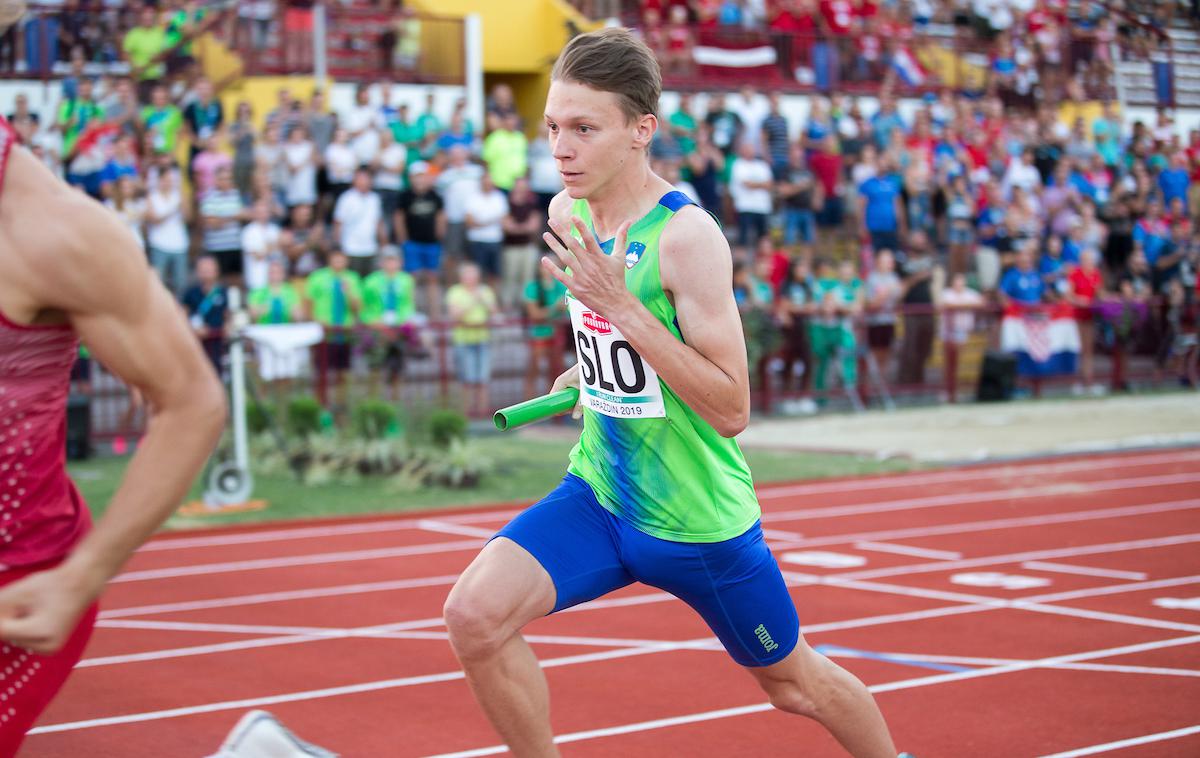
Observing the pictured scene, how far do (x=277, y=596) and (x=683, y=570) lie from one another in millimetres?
5070

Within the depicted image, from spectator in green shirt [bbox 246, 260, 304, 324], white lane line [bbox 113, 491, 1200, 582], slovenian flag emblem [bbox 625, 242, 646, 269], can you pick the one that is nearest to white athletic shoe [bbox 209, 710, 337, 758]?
slovenian flag emblem [bbox 625, 242, 646, 269]

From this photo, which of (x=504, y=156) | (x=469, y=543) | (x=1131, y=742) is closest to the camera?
(x=1131, y=742)

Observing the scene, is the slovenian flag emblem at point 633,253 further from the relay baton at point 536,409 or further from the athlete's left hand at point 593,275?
A: the relay baton at point 536,409

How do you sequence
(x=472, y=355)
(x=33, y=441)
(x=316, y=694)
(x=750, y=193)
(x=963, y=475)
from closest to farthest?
(x=33, y=441) → (x=316, y=694) → (x=963, y=475) → (x=472, y=355) → (x=750, y=193)

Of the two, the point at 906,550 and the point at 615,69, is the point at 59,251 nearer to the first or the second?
the point at 615,69

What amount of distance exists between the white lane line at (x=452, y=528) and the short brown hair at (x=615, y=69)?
6.72m

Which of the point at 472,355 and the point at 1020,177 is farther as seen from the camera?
the point at 1020,177

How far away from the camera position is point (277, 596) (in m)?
8.45

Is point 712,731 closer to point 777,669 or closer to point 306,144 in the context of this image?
point 777,669

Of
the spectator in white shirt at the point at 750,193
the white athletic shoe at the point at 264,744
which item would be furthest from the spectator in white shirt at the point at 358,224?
the white athletic shoe at the point at 264,744

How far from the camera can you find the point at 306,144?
53.8 ft

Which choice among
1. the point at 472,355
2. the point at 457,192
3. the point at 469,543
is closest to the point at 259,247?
the point at 472,355

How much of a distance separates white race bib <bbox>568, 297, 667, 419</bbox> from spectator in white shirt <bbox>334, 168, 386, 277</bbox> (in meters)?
12.4

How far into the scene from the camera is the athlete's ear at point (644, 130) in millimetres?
3928
